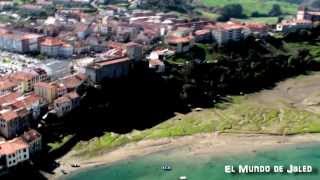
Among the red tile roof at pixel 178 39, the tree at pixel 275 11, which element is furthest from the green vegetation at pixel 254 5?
the red tile roof at pixel 178 39

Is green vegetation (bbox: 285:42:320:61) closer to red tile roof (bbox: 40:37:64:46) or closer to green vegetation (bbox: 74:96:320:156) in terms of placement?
green vegetation (bbox: 74:96:320:156)

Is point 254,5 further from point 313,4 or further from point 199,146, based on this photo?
point 199,146

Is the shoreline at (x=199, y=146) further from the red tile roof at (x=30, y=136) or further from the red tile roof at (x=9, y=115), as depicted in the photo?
the red tile roof at (x=9, y=115)

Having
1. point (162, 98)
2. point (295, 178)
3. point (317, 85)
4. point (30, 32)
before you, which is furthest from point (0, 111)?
point (317, 85)

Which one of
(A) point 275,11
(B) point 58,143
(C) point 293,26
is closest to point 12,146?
(B) point 58,143

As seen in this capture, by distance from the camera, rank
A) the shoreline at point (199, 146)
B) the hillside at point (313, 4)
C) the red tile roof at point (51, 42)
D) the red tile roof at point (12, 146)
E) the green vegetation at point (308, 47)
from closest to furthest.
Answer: the red tile roof at point (12, 146) < the shoreline at point (199, 146) < the red tile roof at point (51, 42) < the green vegetation at point (308, 47) < the hillside at point (313, 4)

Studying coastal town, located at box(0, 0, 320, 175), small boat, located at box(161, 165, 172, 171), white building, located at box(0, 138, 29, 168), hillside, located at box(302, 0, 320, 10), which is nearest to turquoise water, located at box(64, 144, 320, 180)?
small boat, located at box(161, 165, 172, 171)

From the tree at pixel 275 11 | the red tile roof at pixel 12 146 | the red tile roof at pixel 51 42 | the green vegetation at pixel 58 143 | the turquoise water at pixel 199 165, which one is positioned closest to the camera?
the red tile roof at pixel 12 146
